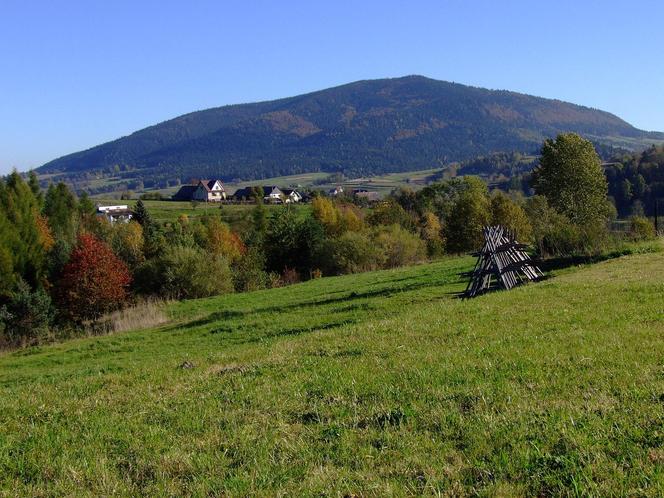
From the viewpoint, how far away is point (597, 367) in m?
8.27

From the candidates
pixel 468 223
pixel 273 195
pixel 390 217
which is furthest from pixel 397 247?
pixel 273 195

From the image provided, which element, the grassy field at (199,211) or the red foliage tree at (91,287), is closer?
the red foliage tree at (91,287)

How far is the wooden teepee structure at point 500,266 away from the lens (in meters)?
21.9

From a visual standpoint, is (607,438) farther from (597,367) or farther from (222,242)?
(222,242)

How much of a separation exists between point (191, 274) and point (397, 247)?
2323 centimetres

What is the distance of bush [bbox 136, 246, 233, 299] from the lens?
47750mm

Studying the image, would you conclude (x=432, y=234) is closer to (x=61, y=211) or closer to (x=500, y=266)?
(x=61, y=211)

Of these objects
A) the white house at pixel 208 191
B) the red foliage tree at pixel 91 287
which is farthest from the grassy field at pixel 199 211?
the red foliage tree at pixel 91 287

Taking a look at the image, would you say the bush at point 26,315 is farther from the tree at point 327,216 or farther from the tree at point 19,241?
the tree at point 327,216

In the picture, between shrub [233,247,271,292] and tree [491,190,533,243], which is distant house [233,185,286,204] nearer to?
shrub [233,247,271,292]

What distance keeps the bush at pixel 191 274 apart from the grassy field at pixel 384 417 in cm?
3466

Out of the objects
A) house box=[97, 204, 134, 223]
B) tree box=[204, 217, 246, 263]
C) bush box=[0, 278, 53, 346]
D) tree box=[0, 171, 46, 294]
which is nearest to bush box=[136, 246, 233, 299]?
bush box=[0, 278, 53, 346]

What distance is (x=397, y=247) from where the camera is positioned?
206 feet

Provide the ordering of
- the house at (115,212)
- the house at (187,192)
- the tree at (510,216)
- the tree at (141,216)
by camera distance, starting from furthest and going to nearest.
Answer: the house at (187,192), the house at (115,212), the tree at (141,216), the tree at (510,216)
